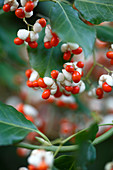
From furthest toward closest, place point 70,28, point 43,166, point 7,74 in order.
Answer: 1. point 7,74
2. point 70,28
3. point 43,166

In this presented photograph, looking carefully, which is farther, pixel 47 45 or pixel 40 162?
pixel 47 45

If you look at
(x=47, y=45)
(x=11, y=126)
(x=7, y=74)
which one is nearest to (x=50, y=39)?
(x=47, y=45)

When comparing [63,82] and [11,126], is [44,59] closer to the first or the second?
[63,82]

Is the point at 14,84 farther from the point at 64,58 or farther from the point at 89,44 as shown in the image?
the point at 89,44

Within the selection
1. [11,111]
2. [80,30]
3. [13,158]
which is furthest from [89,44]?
[13,158]

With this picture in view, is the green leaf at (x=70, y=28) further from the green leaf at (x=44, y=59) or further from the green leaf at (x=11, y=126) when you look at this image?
the green leaf at (x=11, y=126)

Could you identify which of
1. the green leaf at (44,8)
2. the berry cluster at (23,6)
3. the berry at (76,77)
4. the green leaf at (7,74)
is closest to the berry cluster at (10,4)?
the berry cluster at (23,6)

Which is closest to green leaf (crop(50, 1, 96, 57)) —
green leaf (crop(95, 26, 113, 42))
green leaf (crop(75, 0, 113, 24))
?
green leaf (crop(75, 0, 113, 24))
